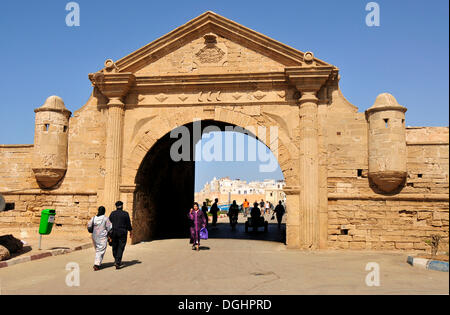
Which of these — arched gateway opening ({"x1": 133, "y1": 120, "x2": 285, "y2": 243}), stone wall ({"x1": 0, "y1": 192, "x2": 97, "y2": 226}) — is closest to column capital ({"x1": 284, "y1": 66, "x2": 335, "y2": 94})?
arched gateway opening ({"x1": 133, "y1": 120, "x2": 285, "y2": 243})

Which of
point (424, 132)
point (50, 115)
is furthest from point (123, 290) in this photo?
point (424, 132)

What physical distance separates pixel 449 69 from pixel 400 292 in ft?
12.8

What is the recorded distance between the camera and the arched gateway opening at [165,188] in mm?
13031

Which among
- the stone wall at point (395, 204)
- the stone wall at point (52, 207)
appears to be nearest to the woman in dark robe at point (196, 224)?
the stone wall at point (52, 207)

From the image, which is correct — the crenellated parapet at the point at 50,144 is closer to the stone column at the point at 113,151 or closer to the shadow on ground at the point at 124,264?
the stone column at the point at 113,151

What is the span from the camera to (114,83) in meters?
12.5

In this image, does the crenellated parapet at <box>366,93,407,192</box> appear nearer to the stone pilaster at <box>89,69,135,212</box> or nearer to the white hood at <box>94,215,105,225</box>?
the white hood at <box>94,215,105,225</box>

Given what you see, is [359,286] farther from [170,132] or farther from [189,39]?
[189,39]

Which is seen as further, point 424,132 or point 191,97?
point 191,97

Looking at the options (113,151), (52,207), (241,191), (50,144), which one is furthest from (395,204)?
(241,191)

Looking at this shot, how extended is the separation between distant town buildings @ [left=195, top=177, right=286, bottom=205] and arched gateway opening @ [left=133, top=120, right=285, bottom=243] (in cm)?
5534

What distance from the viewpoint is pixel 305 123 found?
11.6m

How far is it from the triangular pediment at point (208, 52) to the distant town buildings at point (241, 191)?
61011 millimetres

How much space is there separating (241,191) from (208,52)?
332 ft
